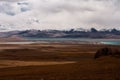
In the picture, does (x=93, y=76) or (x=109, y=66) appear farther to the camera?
(x=109, y=66)

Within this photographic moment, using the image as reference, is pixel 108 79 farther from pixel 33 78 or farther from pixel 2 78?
pixel 2 78

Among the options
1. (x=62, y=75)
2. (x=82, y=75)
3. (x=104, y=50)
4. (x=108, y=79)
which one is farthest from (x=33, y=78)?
(x=104, y=50)

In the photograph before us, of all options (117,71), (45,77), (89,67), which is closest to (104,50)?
(89,67)

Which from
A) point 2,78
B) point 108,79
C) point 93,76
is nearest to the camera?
point 108,79

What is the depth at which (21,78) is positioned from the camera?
81.8 ft

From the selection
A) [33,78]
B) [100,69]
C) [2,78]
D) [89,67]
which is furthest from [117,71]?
[2,78]

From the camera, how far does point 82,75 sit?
2448 cm

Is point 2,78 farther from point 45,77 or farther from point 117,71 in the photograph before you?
point 117,71

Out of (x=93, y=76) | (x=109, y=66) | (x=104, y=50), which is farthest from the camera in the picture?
(x=104, y=50)

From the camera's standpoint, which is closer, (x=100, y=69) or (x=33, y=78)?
(x=33, y=78)

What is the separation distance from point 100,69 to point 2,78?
10418 mm

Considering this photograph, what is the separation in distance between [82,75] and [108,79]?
3.08 meters

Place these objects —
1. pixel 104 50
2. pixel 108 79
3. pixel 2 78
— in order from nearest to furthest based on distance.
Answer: pixel 108 79
pixel 2 78
pixel 104 50

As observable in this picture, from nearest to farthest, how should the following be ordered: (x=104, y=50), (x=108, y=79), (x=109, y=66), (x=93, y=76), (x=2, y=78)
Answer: (x=108, y=79) < (x=93, y=76) < (x=2, y=78) < (x=109, y=66) < (x=104, y=50)
